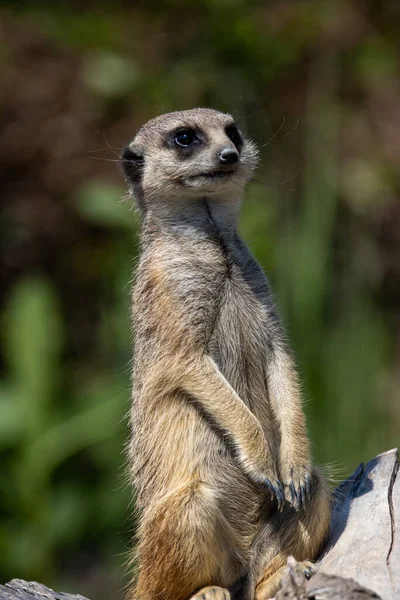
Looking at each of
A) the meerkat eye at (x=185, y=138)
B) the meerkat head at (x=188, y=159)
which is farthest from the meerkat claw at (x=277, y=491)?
the meerkat eye at (x=185, y=138)

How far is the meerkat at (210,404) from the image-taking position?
144 inches

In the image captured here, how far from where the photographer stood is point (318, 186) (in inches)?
253

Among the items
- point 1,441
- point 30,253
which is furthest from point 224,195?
point 30,253

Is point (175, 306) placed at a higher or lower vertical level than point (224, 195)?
lower

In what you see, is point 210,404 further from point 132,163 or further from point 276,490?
point 132,163

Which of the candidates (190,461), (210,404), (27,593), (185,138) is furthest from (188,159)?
(27,593)

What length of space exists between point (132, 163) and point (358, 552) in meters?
2.00

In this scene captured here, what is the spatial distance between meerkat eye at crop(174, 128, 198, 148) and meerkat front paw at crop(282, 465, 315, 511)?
1.46 meters

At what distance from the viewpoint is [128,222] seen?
6.53 m

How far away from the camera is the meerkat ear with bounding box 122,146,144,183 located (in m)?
4.47

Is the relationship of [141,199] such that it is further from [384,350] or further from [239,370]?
[384,350]

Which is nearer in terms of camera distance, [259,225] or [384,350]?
[259,225]

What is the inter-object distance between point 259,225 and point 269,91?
3598 millimetres

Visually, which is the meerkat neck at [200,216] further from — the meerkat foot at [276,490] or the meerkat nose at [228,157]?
the meerkat foot at [276,490]
